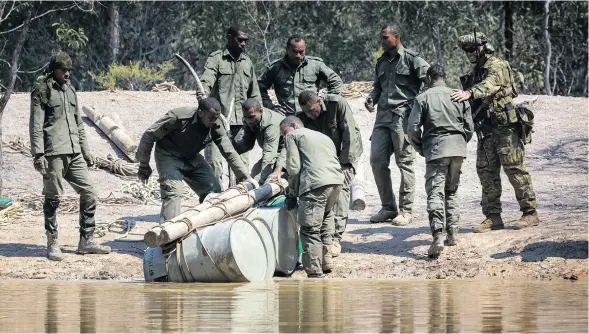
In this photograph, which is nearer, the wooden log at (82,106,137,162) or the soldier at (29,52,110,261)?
the soldier at (29,52,110,261)

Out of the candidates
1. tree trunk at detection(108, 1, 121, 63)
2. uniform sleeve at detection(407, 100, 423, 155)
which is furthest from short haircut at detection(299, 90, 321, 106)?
tree trunk at detection(108, 1, 121, 63)

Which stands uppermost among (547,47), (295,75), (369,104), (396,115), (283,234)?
(547,47)

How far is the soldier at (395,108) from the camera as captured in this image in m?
14.6

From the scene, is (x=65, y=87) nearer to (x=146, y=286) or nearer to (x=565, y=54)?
(x=146, y=286)

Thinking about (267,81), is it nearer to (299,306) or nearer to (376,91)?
(376,91)

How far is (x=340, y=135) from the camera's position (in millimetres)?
13531

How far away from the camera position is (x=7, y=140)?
19.8m

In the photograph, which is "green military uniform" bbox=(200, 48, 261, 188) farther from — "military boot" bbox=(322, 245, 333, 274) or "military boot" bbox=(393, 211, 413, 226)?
"military boot" bbox=(322, 245, 333, 274)

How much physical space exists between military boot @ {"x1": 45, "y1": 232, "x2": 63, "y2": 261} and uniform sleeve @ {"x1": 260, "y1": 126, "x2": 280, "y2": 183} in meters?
2.18

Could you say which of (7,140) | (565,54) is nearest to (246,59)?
(7,140)

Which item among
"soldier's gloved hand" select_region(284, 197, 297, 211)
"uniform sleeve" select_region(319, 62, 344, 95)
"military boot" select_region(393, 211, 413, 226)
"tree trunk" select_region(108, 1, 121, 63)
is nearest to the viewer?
"soldier's gloved hand" select_region(284, 197, 297, 211)

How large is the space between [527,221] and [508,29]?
15606 mm

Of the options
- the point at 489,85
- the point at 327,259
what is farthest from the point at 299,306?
the point at 489,85

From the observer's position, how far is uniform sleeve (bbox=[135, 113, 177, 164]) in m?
13.1
